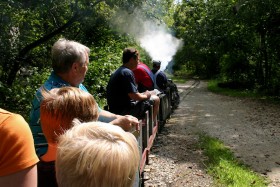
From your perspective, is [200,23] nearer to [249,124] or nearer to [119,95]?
[249,124]

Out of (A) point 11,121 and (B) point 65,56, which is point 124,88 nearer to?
(B) point 65,56

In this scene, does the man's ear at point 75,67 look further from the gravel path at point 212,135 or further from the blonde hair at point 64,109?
the gravel path at point 212,135

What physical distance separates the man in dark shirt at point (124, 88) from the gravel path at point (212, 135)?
1117 millimetres

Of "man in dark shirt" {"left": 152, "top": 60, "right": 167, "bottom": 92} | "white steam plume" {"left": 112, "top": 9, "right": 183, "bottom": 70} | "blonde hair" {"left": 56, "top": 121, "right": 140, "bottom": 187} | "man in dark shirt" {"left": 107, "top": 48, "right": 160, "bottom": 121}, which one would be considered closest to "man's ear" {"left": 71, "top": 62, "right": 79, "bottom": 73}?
"blonde hair" {"left": 56, "top": 121, "right": 140, "bottom": 187}

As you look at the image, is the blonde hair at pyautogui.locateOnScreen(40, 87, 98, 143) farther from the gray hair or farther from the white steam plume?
the white steam plume

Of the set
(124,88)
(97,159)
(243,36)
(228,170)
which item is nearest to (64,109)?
(97,159)

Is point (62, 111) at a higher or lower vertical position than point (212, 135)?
higher

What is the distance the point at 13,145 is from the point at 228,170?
4.57 meters

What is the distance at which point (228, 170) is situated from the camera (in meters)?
5.53

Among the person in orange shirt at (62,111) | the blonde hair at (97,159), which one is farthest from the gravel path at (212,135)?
the blonde hair at (97,159)

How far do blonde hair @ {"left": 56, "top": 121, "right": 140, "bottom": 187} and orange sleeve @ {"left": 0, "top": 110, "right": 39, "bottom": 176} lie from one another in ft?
0.45

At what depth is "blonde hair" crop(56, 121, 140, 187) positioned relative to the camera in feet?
4.59

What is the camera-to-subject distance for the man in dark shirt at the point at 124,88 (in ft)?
15.6

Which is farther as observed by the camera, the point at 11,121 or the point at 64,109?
the point at 64,109
